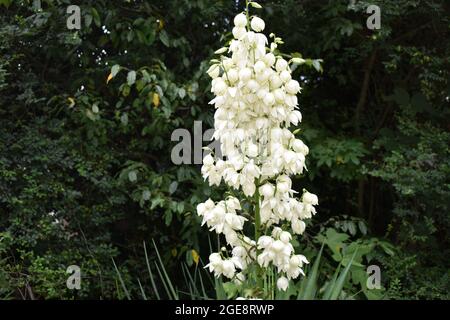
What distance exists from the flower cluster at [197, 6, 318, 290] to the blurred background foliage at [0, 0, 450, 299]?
55.9 inches

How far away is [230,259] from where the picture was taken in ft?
7.43

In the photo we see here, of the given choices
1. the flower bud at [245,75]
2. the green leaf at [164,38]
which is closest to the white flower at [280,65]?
the flower bud at [245,75]

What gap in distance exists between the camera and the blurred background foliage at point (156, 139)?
383 centimetres

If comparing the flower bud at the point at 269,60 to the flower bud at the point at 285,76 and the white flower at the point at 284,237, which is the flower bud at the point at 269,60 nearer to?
the flower bud at the point at 285,76

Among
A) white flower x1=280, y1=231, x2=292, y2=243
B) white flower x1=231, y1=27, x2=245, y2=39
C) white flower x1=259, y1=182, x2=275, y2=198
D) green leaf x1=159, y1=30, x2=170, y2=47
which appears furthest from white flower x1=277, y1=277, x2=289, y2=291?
green leaf x1=159, y1=30, x2=170, y2=47

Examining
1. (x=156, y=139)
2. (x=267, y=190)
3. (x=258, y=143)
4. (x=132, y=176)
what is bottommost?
(x=132, y=176)

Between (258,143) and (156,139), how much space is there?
1.95 m

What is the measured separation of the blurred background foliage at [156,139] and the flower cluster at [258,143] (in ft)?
4.66

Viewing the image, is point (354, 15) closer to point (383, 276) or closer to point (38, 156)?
point (383, 276)

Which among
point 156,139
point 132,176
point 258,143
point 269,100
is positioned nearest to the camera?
point 269,100

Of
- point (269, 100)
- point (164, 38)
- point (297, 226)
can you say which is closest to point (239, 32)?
point (269, 100)

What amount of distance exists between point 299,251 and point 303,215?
1744mm

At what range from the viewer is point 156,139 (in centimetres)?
410

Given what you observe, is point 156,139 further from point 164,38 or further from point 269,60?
point 269,60
